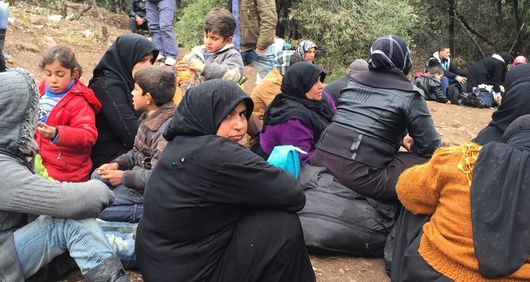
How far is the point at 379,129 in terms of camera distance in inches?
153

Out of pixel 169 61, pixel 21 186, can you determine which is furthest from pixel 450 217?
pixel 169 61

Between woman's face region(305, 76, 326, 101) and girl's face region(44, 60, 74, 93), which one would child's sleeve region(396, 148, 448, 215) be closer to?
woman's face region(305, 76, 326, 101)

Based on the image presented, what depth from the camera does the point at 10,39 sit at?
27.1 feet

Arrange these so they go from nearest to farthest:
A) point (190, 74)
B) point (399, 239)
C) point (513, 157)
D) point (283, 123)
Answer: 1. point (513, 157)
2. point (399, 239)
3. point (283, 123)
4. point (190, 74)

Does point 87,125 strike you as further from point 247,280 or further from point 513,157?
point 513,157

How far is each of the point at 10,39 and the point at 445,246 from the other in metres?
7.55

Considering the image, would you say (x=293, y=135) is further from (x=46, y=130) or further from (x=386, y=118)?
(x=46, y=130)

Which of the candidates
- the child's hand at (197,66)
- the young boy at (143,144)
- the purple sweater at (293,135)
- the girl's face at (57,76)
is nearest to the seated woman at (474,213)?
the purple sweater at (293,135)

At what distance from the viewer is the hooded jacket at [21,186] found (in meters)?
2.71

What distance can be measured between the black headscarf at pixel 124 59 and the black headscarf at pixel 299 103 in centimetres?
113

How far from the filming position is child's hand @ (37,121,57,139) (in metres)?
3.69

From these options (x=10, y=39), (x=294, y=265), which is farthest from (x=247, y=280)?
(x=10, y=39)

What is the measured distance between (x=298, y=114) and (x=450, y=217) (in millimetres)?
1839

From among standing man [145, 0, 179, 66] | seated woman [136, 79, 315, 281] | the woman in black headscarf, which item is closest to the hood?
seated woman [136, 79, 315, 281]
